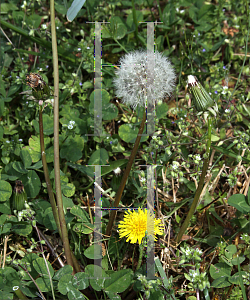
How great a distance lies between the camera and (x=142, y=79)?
178cm

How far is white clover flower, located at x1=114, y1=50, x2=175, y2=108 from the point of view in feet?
5.88

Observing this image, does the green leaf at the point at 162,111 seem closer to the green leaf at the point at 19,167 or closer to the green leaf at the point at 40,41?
the green leaf at the point at 40,41

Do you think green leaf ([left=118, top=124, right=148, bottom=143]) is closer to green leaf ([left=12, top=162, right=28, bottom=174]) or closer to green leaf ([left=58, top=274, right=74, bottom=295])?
green leaf ([left=12, top=162, right=28, bottom=174])

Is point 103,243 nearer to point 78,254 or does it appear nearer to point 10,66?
point 78,254

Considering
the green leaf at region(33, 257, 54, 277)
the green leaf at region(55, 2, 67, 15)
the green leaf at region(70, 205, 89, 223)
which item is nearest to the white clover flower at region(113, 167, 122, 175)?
the green leaf at region(70, 205, 89, 223)

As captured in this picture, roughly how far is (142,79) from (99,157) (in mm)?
585

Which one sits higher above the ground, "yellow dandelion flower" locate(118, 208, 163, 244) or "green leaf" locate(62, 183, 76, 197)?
"green leaf" locate(62, 183, 76, 197)

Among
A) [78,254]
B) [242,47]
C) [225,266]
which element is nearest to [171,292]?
[225,266]

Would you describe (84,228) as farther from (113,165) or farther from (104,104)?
(104,104)

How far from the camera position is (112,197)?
199 centimetres

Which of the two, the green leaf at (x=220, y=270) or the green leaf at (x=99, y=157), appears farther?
the green leaf at (x=99, y=157)

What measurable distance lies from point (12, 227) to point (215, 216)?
115 cm

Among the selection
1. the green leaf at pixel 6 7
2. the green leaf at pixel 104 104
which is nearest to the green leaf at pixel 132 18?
the green leaf at pixel 104 104

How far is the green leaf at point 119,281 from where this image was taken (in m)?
1.57
